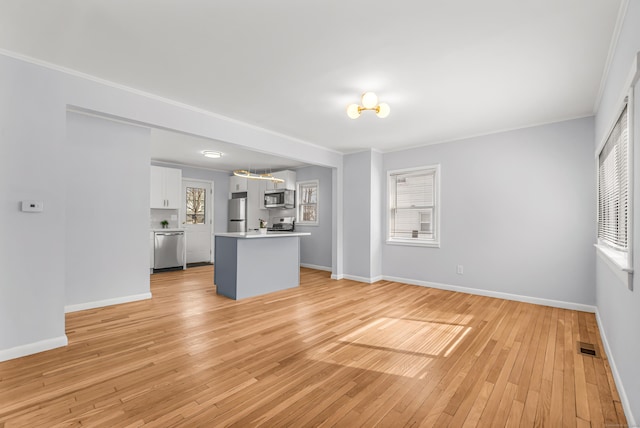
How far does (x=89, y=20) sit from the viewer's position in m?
2.22

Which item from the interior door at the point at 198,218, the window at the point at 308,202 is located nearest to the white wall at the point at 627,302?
the window at the point at 308,202

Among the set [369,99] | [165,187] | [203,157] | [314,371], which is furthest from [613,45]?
[165,187]

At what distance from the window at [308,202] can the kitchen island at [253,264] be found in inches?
92.3

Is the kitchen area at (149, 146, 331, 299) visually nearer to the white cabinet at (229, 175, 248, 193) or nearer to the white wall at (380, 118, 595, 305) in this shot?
the white cabinet at (229, 175, 248, 193)

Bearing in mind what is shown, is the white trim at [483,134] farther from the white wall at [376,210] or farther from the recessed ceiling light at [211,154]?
the recessed ceiling light at [211,154]

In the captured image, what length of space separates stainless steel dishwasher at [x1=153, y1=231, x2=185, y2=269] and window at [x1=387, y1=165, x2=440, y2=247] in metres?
4.64

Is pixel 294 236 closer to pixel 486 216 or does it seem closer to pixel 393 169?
pixel 393 169

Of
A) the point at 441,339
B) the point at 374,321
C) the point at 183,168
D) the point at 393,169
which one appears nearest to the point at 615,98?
the point at 441,339

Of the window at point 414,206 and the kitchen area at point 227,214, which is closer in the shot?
the kitchen area at point 227,214

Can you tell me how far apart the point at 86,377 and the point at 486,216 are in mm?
5173

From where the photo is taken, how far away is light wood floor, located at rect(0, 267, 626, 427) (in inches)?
73.9

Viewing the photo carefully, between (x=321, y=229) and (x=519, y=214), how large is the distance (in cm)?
417

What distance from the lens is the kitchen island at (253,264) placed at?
15.0 ft

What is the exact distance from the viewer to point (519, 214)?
4.48 m
